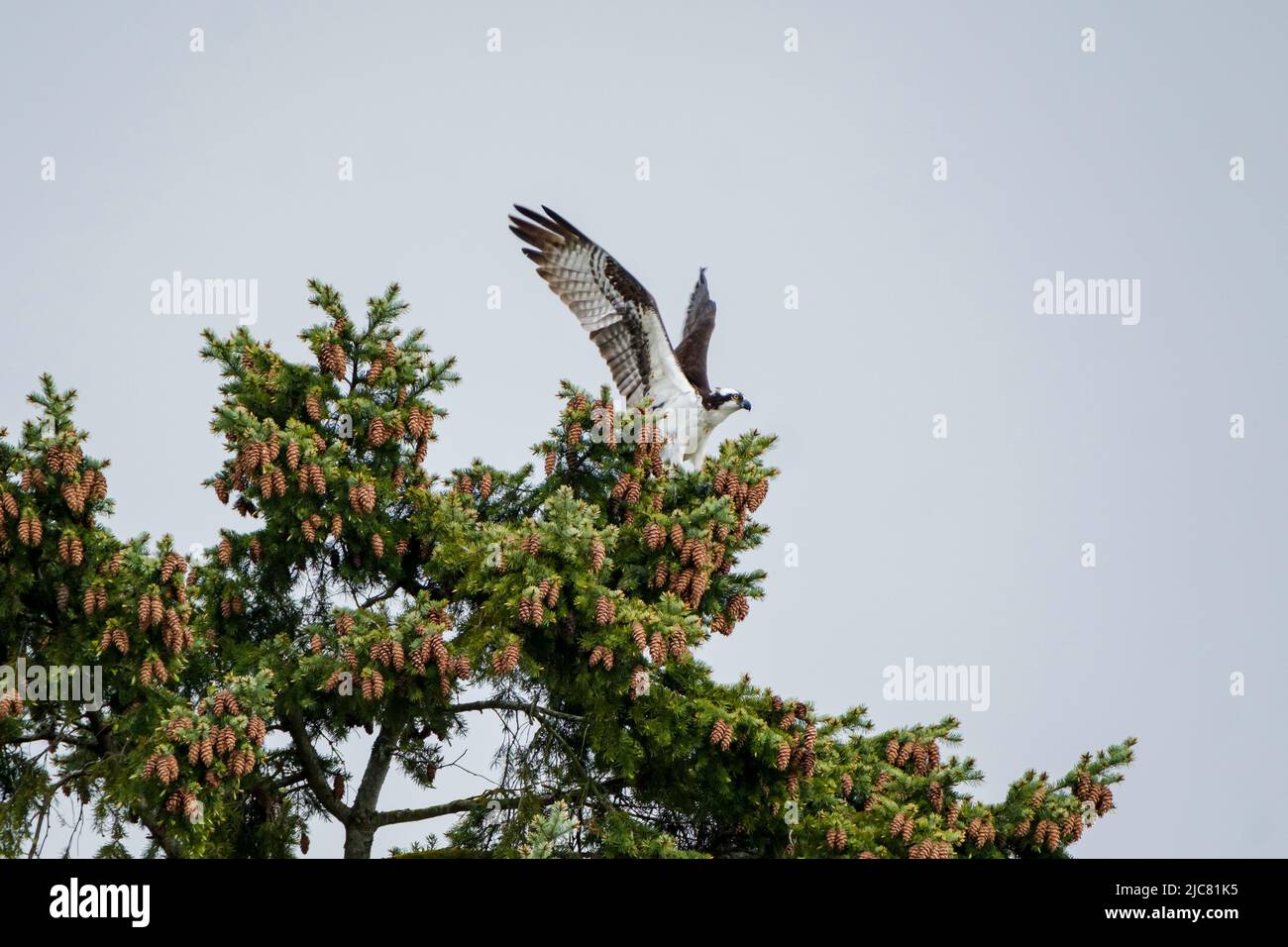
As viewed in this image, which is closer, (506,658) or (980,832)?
(506,658)

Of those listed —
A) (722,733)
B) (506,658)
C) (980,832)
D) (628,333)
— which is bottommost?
(980,832)

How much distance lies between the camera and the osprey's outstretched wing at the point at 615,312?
17.3 meters

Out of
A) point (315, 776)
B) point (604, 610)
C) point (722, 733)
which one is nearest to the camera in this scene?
point (604, 610)

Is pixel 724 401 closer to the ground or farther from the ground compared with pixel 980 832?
farther from the ground

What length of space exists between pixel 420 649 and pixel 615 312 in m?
5.68

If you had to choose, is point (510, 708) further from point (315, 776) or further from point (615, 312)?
point (615, 312)

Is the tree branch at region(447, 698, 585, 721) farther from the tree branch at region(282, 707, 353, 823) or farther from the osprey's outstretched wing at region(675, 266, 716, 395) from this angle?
the osprey's outstretched wing at region(675, 266, 716, 395)

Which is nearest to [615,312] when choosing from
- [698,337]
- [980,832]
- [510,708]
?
[698,337]

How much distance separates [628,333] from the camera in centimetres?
1747

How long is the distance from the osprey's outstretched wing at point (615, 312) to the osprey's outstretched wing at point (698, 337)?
462 millimetres

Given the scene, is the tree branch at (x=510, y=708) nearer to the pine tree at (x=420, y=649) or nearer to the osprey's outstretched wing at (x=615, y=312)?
the pine tree at (x=420, y=649)

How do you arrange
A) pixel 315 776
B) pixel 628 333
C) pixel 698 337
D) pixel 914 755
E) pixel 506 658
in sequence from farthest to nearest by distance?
1. pixel 698 337
2. pixel 628 333
3. pixel 315 776
4. pixel 914 755
5. pixel 506 658
